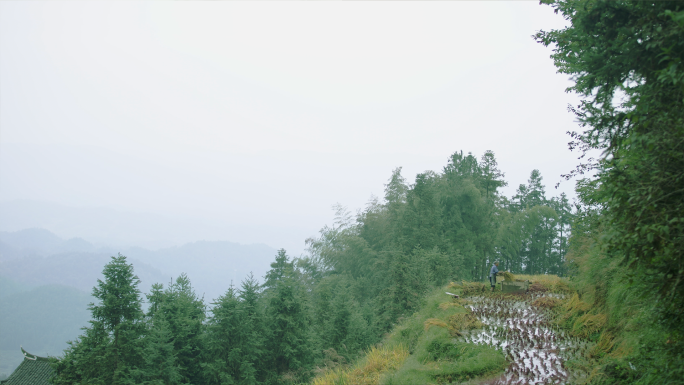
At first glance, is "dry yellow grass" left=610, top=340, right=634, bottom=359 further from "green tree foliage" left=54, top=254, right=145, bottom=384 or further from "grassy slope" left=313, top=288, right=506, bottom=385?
"green tree foliage" left=54, top=254, right=145, bottom=384

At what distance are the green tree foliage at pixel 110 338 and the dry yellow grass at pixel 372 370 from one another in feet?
54.2

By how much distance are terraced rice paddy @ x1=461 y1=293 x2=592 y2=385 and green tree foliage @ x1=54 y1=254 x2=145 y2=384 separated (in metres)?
19.2

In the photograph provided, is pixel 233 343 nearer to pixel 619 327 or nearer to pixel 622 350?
pixel 619 327

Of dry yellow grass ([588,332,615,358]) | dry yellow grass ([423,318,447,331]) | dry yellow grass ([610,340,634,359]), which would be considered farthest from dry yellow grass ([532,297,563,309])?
dry yellow grass ([610,340,634,359])

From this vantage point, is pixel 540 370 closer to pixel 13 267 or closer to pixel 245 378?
pixel 245 378

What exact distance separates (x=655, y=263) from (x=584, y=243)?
407 inches

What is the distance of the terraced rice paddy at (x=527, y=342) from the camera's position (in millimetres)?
7230

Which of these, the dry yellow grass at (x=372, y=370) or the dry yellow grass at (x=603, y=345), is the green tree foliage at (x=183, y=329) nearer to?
the dry yellow grass at (x=372, y=370)

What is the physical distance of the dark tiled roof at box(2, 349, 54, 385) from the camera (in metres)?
31.0

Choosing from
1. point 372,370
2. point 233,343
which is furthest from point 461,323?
point 233,343

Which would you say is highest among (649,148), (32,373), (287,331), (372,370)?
(649,148)

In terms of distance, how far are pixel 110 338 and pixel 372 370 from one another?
62.8ft

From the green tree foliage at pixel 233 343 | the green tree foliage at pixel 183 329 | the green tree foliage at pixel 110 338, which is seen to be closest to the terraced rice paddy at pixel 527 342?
the green tree foliage at pixel 233 343

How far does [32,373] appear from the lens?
3156 cm
